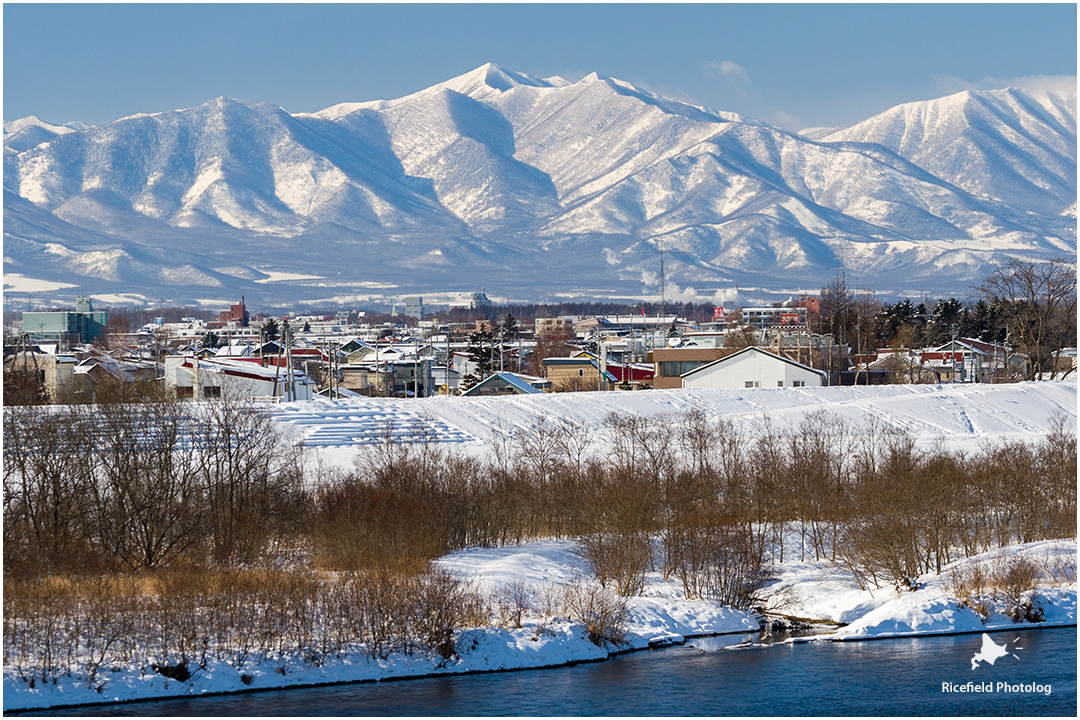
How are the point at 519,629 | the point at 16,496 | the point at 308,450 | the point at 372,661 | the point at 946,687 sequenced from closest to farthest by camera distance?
the point at 946,687, the point at 372,661, the point at 519,629, the point at 16,496, the point at 308,450

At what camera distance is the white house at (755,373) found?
6103 centimetres

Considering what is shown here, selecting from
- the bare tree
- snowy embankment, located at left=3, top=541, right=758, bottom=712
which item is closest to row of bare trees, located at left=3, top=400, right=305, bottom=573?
snowy embankment, located at left=3, top=541, right=758, bottom=712

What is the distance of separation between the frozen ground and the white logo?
23.8m

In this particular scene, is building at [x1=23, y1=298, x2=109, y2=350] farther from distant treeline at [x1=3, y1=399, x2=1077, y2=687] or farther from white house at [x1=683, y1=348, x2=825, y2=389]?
distant treeline at [x1=3, y1=399, x2=1077, y2=687]

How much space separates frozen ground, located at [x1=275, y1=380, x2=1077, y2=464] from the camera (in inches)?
1882

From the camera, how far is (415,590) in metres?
24.0

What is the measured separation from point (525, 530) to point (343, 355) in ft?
232

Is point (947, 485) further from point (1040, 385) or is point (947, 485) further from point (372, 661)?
point (1040, 385)

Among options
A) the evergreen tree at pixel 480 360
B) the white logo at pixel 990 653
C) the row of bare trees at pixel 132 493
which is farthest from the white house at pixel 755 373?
the white logo at pixel 990 653

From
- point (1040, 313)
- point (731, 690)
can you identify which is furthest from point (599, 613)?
point (1040, 313)

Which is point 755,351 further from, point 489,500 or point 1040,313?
point 489,500

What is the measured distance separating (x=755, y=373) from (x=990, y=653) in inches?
1531

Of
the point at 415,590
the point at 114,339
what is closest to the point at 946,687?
the point at 415,590

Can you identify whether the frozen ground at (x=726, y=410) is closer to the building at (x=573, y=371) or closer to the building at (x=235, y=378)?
the building at (x=235, y=378)
